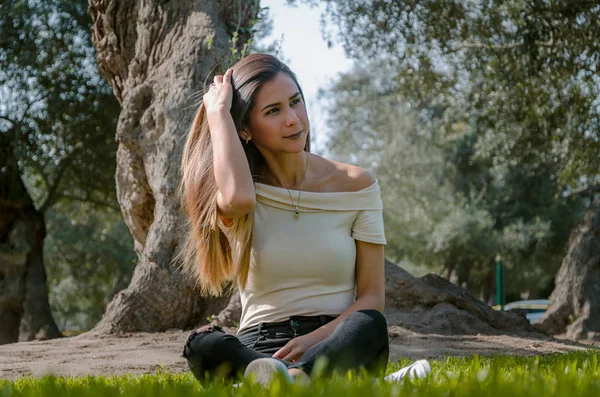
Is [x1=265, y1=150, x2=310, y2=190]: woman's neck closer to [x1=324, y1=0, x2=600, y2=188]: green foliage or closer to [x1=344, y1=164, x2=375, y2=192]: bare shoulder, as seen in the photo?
[x1=344, y1=164, x2=375, y2=192]: bare shoulder

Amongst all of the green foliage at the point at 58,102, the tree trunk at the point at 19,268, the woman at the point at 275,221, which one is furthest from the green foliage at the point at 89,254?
the woman at the point at 275,221

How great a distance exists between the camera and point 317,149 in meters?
37.0

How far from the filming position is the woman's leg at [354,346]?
3104 millimetres

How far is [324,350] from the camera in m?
3.12

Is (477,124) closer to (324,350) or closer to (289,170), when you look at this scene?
(289,170)

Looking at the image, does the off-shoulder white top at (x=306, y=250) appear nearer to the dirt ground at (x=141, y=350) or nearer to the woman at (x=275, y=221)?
the woman at (x=275, y=221)

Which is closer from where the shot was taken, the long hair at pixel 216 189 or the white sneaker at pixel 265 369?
the white sneaker at pixel 265 369

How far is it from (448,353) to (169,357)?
2283mm

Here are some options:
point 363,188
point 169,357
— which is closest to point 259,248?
point 363,188

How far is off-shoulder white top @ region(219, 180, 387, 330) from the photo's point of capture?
12.1 feet

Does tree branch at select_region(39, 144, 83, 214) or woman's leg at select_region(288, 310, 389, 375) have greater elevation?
tree branch at select_region(39, 144, 83, 214)

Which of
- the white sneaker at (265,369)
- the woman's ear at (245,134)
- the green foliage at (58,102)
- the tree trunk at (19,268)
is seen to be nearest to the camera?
the white sneaker at (265,369)

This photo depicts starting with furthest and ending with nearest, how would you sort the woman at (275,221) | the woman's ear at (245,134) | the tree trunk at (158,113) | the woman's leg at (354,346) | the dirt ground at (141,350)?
the tree trunk at (158,113) < the dirt ground at (141,350) < the woman's ear at (245,134) < the woman at (275,221) < the woman's leg at (354,346)

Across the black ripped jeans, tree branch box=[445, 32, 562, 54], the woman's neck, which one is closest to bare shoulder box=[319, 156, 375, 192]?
the woman's neck
